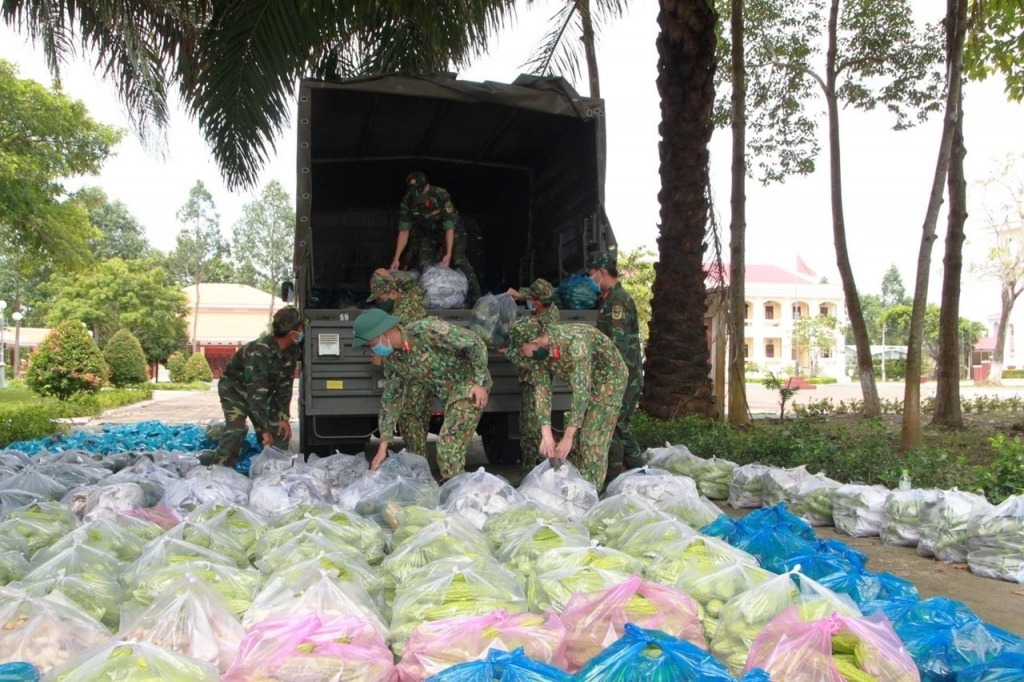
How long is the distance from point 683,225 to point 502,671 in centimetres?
687

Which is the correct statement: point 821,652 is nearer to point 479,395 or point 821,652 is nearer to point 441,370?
point 479,395

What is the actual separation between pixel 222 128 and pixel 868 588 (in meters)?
6.21

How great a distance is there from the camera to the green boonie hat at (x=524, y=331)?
5281 mm

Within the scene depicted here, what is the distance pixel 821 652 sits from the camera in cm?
232

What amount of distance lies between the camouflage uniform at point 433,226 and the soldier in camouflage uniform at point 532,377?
140 cm

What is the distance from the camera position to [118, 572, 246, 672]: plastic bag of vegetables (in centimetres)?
247

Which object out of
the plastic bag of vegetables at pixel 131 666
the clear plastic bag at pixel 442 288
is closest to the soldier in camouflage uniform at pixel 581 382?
the clear plastic bag at pixel 442 288

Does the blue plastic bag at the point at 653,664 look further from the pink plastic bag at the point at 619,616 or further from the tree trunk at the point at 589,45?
the tree trunk at the point at 589,45

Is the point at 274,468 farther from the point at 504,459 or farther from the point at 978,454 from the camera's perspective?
the point at 978,454

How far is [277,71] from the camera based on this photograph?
707cm

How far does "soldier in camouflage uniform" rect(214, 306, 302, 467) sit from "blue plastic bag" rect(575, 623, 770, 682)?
4.19 metres

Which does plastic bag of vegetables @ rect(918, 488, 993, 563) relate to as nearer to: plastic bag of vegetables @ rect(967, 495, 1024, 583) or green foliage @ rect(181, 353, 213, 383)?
plastic bag of vegetables @ rect(967, 495, 1024, 583)

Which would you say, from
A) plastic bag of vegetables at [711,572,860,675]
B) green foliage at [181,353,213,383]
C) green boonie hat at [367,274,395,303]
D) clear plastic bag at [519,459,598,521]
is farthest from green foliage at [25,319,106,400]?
plastic bag of vegetables at [711,572,860,675]

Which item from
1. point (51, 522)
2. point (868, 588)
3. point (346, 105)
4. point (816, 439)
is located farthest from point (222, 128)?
point (868, 588)
